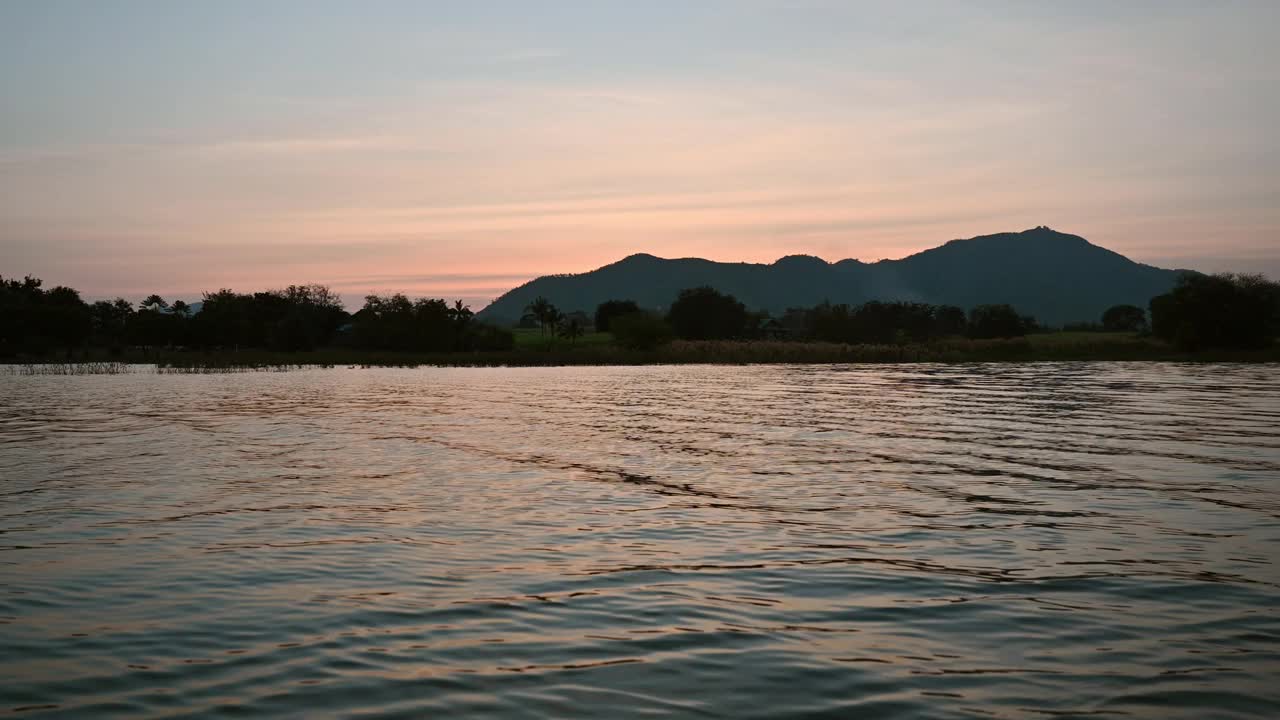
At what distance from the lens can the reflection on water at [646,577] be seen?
837cm

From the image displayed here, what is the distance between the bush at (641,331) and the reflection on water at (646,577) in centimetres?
10438

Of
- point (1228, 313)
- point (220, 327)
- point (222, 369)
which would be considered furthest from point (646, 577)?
point (220, 327)

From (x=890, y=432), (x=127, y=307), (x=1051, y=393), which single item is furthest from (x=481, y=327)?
(x=890, y=432)

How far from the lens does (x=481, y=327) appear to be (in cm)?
19675

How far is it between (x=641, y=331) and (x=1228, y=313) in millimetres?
71239

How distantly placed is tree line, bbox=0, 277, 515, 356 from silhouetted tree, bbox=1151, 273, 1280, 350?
106m

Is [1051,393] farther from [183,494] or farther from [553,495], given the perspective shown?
[183,494]

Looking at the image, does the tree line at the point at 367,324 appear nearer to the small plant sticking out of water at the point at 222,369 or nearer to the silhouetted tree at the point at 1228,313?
the silhouetted tree at the point at 1228,313

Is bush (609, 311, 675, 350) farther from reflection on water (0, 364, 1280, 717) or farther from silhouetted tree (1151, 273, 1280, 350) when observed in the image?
reflection on water (0, 364, 1280, 717)

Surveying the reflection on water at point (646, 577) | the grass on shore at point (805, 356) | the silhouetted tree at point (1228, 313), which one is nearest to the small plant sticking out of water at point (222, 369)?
the grass on shore at point (805, 356)

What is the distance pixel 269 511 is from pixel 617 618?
31.7ft

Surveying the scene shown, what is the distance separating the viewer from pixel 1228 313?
371ft

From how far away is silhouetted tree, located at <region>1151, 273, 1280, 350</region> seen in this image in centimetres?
11225

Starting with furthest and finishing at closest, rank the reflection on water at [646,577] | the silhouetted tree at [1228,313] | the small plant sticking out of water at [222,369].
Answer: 1. the silhouetted tree at [1228,313]
2. the small plant sticking out of water at [222,369]
3. the reflection on water at [646,577]
